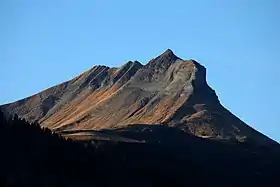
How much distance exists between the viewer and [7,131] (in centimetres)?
15562

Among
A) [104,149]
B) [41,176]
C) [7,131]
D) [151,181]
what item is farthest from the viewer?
[104,149]

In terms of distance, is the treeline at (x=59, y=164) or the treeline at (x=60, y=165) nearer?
the treeline at (x=59, y=164)

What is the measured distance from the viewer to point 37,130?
174 m

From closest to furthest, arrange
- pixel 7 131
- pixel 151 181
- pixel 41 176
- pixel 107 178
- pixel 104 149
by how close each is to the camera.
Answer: pixel 41 176 < pixel 7 131 < pixel 107 178 < pixel 151 181 < pixel 104 149

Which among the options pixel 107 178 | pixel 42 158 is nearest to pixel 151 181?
pixel 107 178

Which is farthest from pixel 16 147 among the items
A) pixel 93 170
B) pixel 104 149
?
pixel 104 149

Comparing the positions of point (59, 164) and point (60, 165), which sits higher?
point (59, 164)

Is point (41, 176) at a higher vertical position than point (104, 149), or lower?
lower

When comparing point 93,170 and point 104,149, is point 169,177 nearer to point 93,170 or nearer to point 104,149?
point 104,149

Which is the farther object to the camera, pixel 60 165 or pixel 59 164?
pixel 59 164

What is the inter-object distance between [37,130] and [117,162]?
67.6 feet

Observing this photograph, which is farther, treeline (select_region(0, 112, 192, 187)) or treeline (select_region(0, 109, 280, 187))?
treeline (select_region(0, 109, 280, 187))

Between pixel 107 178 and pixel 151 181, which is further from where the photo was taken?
pixel 151 181

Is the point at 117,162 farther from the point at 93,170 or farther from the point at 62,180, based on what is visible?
the point at 62,180
